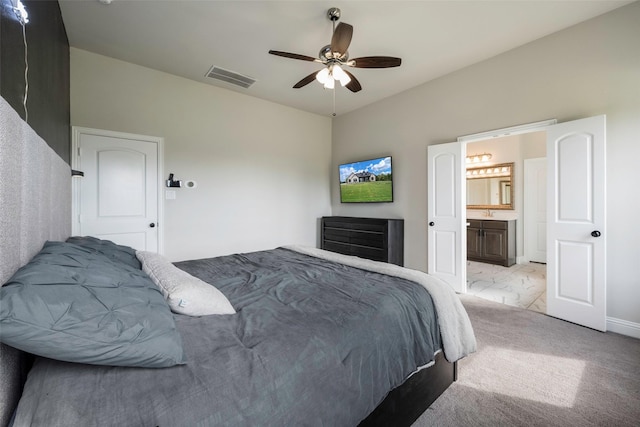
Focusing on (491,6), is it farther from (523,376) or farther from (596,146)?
(523,376)

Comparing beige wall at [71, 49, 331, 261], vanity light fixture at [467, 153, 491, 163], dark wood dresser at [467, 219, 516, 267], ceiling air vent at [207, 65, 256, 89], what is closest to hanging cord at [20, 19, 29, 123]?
beige wall at [71, 49, 331, 261]

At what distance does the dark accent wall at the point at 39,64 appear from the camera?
3.49ft

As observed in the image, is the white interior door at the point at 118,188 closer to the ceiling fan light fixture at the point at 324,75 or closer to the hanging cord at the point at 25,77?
the hanging cord at the point at 25,77

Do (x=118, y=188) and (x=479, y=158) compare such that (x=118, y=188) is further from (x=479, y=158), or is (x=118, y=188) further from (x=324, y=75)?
(x=479, y=158)

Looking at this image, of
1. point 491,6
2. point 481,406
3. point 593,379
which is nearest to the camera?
point 481,406

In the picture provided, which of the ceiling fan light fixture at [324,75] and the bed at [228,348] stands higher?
the ceiling fan light fixture at [324,75]

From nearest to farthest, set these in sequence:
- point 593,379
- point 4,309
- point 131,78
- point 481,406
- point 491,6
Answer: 1. point 4,309
2. point 481,406
3. point 593,379
4. point 491,6
5. point 131,78

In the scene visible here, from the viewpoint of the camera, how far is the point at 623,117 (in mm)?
2479

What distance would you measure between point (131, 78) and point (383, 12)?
3072mm

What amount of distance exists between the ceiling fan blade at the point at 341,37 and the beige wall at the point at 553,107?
2209mm

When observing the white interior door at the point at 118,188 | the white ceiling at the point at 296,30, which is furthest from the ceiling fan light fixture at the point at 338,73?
the white interior door at the point at 118,188

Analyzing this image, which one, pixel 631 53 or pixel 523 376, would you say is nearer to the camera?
pixel 523 376

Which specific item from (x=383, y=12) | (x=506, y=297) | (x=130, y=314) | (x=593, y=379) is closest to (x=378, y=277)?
(x=130, y=314)

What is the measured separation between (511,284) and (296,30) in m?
4.50
